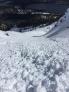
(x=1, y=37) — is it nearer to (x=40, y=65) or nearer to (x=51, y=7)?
(x=40, y=65)

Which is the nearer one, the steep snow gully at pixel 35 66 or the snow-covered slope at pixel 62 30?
the steep snow gully at pixel 35 66

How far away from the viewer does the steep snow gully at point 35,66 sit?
5.74 ft

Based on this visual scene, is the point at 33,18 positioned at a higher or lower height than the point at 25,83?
lower

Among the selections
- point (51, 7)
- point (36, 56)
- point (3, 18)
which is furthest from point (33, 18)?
point (36, 56)

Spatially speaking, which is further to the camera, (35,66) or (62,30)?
(62,30)

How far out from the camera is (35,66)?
6.29 ft

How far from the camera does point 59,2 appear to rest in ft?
24.4

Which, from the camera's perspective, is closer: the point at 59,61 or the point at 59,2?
the point at 59,61

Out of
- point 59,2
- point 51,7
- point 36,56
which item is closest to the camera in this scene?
point 36,56

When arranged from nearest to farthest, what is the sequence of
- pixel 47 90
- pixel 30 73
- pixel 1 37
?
pixel 47 90
pixel 30 73
pixel 1 37

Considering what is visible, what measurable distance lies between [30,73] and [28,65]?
0.10 metres

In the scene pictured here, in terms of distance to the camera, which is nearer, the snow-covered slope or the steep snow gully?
A: the steep snow gully

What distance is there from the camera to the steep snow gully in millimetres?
1750

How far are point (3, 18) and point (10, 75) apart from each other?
4.25 m
